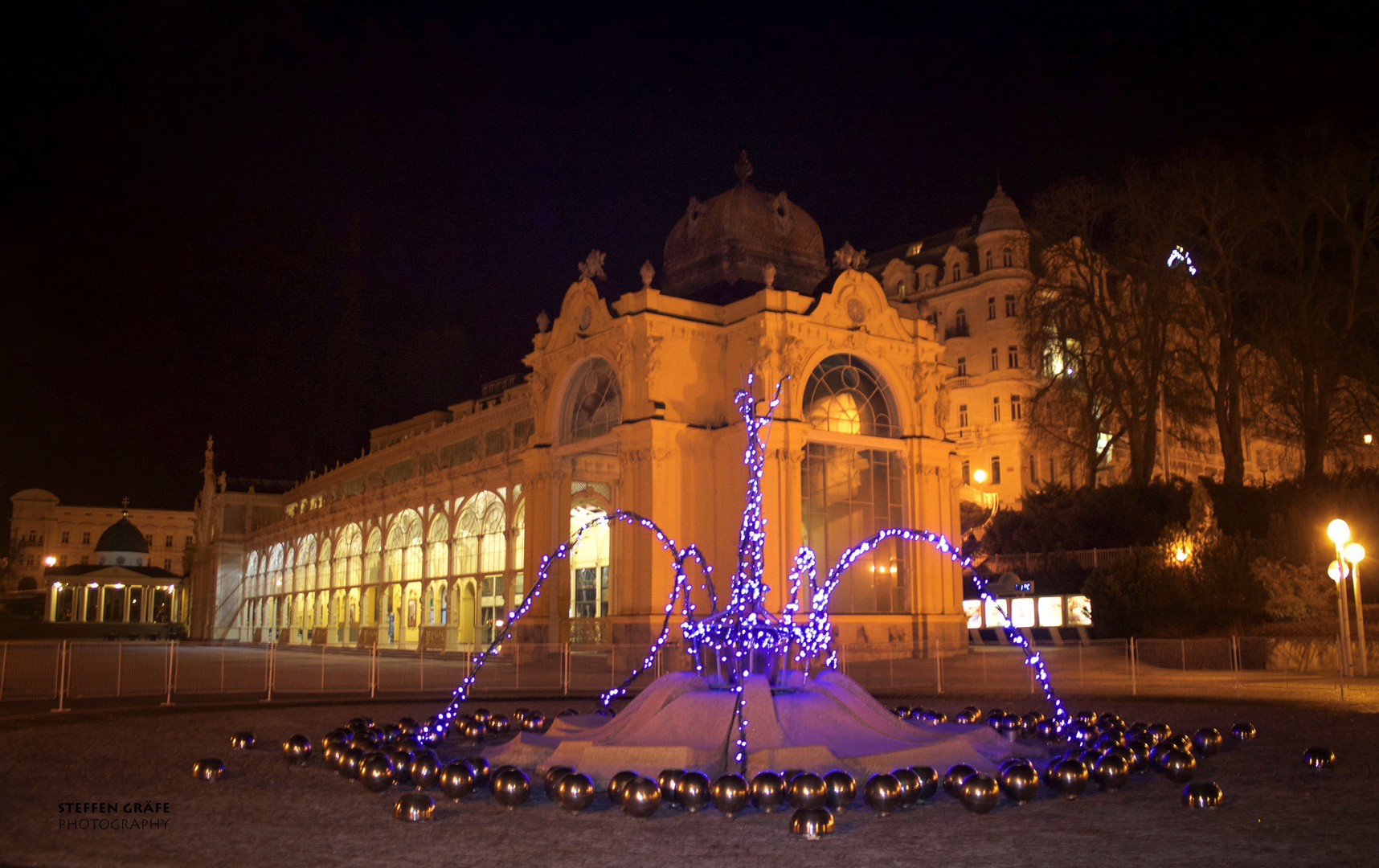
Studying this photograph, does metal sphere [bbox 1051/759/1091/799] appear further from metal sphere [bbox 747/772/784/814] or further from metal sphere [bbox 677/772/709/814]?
metal sphere [bbox 677/772/709/814]

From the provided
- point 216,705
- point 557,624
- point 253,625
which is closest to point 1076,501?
point 557,624

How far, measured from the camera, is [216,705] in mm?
24406

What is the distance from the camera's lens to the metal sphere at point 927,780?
12.2 m

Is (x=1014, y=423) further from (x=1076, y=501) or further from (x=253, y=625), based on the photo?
(x=253, y=625)

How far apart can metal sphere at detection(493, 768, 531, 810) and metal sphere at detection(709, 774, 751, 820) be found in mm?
2059

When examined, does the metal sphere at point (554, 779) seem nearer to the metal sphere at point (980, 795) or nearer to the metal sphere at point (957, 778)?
the metal sphere at point (957, 778)

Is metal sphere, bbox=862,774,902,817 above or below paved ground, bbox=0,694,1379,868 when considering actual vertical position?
above

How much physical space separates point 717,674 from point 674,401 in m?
25.7

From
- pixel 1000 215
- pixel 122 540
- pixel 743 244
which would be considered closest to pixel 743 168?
pixel 743 244

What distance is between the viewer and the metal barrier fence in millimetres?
26969

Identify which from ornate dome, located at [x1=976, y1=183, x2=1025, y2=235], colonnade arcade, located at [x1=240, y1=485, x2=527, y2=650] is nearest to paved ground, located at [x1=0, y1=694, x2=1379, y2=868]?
colonnade arcade, located at [x1=240, y1=485, x2=527, y2=650]

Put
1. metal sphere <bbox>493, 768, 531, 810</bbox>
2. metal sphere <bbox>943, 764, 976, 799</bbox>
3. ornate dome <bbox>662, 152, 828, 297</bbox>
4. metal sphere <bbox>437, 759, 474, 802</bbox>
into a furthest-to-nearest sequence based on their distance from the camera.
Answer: ornate dome <bbox>662, 152, 828, 297</bbox> < metal sphere <bbox>437, 759, 474, 802</bbox> < metal sphere <bbox>493, 768, 531, 810</bbox> < metal sphere <bbox>943, 764, 976, 799</bbox>

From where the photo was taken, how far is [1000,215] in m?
72.4

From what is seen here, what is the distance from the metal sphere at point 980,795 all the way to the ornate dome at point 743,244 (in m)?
33.3
